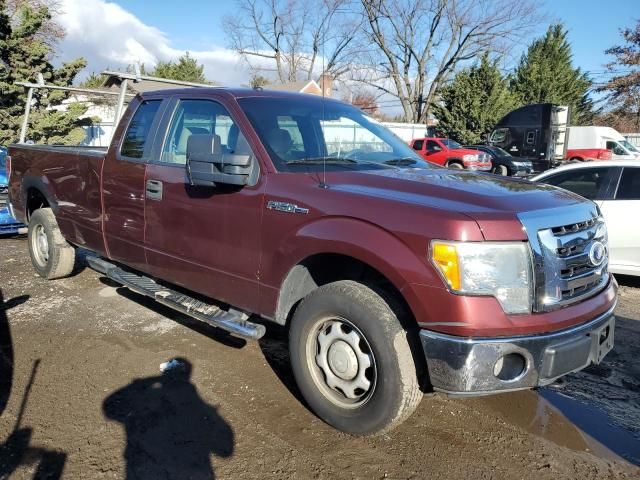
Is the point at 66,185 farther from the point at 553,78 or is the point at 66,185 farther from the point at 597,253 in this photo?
the point at 553,78

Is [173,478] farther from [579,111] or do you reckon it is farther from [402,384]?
[579,111]

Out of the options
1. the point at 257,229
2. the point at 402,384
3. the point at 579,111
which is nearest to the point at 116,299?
the point at 257,229

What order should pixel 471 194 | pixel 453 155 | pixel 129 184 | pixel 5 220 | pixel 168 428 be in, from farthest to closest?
pixel 453 155 < pixel 5 220 < pixel 129 184 < pixel 168 428 < pixel 471 194

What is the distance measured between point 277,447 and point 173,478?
1.92 feet

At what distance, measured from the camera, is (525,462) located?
9.54 feet

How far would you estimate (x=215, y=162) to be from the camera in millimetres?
3289

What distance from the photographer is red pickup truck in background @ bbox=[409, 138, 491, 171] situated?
2156 centimetres

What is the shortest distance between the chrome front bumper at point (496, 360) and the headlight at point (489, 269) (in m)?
0.19

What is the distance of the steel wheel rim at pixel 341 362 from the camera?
116 inches

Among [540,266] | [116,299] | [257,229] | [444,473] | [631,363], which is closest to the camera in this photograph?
[540,266]

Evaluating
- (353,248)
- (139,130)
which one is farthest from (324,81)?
(139,130)

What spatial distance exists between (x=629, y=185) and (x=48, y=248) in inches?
260

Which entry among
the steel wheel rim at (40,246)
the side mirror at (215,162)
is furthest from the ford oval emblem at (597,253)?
the steel wheel rim at (40,246)

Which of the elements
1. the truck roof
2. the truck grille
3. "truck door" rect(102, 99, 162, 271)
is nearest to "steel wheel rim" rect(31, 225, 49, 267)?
"truck door" rect(102, 99, 162, 271)
